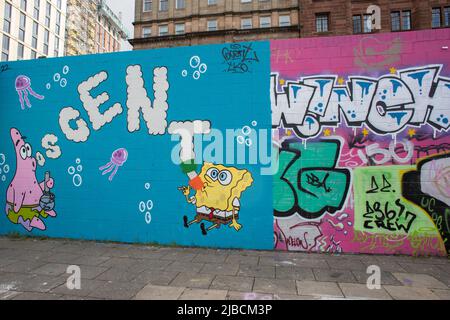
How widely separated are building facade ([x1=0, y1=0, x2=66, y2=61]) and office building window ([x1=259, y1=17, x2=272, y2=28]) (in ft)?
110

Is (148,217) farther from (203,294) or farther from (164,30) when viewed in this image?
(164,30)

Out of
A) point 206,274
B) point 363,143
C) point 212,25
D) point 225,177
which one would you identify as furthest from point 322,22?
point 206,274

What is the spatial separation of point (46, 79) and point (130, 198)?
12.1 feet

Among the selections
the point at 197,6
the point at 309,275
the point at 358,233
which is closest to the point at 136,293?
the point at 309,275

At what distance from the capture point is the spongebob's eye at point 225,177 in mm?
5746

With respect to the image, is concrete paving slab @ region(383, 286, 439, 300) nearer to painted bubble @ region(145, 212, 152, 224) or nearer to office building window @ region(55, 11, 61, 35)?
painted bubble @ region(145, 212, 152, 224)

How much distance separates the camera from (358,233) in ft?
17.5

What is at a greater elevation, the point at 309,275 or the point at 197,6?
the point at 197,6

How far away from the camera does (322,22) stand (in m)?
28.8

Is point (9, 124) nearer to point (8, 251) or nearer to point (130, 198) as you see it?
point (8, 251)

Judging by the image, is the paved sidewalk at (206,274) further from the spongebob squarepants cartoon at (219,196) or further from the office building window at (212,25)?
the office building window at (212,25)

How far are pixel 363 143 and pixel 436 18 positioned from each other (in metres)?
30.6

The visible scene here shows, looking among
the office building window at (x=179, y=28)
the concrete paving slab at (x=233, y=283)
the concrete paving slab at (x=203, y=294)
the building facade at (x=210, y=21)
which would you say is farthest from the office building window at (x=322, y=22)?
the concrete paving slab at (x=203, y=294)

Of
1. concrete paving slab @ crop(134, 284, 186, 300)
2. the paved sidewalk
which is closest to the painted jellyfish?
the paved sidewalk
